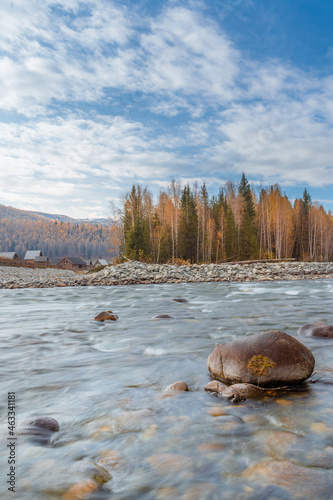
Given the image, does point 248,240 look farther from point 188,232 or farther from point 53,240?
point 53,240

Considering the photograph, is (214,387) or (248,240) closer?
(214,387)

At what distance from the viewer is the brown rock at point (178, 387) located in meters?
3.15

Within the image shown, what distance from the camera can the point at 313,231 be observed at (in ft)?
185

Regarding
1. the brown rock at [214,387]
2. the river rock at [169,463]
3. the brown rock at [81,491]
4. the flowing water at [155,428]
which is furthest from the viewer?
the brown rock at [214,387]

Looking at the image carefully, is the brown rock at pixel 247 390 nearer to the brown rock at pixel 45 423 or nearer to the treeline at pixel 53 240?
the brown rock at pixel 45 423

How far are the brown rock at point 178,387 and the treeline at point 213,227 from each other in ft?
101

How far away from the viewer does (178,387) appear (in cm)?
317

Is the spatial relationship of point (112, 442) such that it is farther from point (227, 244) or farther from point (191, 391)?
point (227, 244)

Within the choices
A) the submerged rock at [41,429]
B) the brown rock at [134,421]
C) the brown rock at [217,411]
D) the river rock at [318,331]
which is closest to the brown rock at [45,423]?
the submerged rock at [41,429]

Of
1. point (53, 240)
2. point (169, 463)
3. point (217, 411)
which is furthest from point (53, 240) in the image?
point (169, 463)

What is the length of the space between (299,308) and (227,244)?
36004 millimetres

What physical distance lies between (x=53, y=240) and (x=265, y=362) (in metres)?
156

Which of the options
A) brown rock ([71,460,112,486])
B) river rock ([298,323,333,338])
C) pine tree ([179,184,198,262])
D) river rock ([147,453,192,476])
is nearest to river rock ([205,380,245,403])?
river rock ([147,453,192,476])

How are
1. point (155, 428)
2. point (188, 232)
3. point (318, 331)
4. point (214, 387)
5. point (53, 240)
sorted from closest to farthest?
point (155, 428) < point (214, 387) < point (318, 331) < point (188, 232) < point (53, 240)
